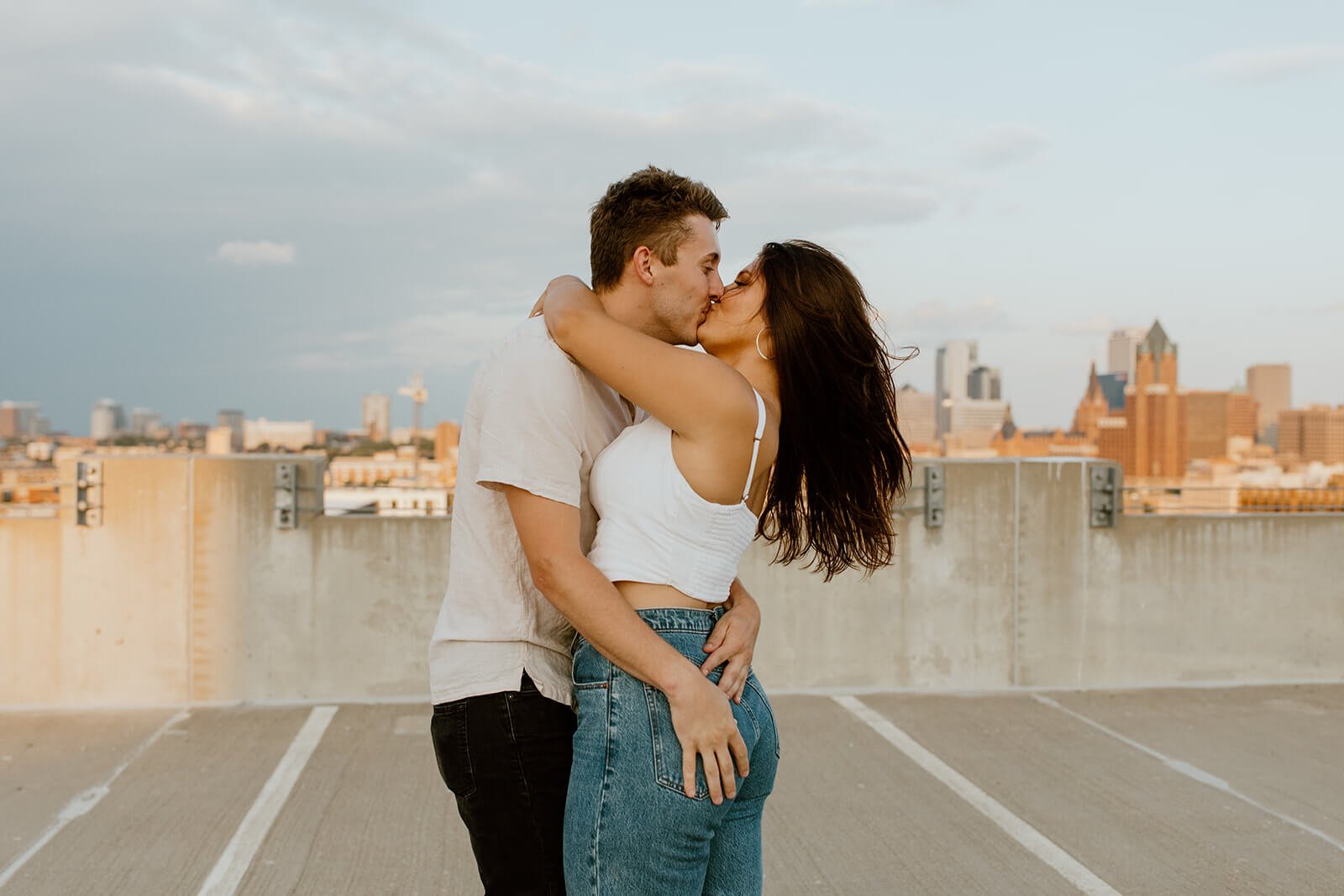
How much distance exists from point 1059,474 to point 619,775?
5.78 metres

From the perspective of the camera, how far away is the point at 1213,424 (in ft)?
307

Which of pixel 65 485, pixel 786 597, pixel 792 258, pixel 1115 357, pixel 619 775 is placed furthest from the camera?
pixel 1115 357

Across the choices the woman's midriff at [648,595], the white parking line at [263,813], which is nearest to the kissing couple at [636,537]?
the woman's midriff at [648,595]

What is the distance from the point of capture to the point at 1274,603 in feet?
23.3

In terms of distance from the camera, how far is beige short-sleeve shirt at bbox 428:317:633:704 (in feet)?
5.82

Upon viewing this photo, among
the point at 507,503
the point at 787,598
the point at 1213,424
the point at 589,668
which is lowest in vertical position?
the point at 787,598

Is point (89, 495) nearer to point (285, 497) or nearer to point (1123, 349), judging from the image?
point (285, 497)

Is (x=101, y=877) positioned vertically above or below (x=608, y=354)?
below

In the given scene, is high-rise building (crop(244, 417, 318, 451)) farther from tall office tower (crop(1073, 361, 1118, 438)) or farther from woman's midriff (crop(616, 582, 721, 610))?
tall office tower (crop(1073, 361, 1118, 438))

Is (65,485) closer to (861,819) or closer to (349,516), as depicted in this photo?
(349,516)

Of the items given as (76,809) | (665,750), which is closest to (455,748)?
(665,750)

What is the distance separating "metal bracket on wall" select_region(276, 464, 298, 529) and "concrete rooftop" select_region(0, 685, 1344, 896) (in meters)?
1.01

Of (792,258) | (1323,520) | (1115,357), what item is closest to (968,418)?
(1115,357)

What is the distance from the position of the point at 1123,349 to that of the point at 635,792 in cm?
12282
